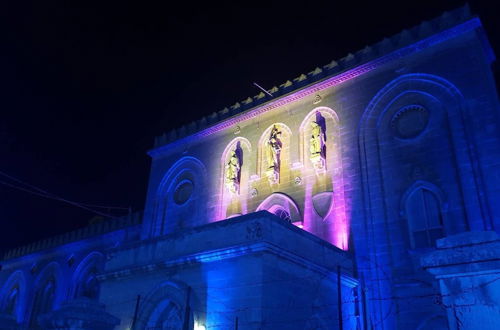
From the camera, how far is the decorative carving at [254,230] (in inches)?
534

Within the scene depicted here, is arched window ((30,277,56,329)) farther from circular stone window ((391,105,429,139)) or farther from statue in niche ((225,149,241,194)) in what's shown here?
circular stone window ((391,105,429,139))

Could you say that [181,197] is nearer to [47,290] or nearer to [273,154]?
[273,154]

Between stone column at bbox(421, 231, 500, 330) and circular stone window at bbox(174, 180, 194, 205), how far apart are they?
21.0 metres

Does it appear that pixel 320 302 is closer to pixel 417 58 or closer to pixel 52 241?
pixel 417 58

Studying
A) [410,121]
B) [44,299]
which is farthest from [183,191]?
[44,299]

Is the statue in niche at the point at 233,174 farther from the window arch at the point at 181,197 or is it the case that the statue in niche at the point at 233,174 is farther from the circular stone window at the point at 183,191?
the circular stone window at the point at 183,191

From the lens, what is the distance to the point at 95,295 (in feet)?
98.7

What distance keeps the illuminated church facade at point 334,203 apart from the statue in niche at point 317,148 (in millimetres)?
67

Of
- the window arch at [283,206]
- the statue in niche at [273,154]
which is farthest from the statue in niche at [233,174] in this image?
the window arch at [283,206]

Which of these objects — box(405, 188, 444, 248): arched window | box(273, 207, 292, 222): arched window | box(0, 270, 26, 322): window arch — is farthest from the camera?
box(0, 270, 26, 322): window arch

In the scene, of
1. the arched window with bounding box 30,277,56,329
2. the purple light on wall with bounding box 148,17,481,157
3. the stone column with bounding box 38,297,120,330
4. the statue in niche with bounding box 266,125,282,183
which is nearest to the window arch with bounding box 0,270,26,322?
the arched window with bounding box 30,277,56,329

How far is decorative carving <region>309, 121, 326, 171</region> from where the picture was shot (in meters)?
20.1

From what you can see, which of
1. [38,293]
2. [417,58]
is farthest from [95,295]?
[417,58]

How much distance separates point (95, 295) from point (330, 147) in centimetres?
2009
